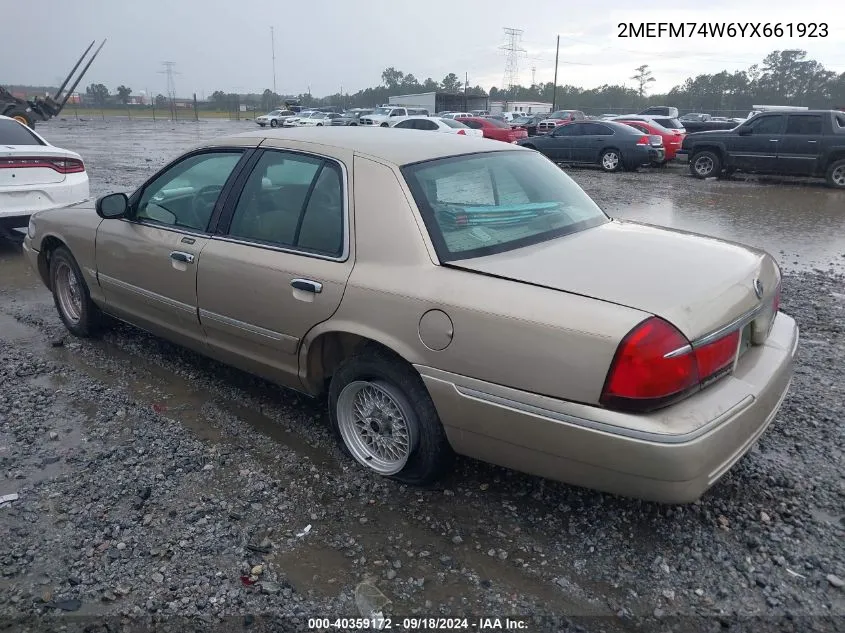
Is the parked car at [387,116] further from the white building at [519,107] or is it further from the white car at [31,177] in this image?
the white building at [519,107]

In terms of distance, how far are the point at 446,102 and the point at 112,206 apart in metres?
58.6

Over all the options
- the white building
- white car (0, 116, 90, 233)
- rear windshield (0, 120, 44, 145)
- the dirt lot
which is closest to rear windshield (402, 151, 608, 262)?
the dirt lot

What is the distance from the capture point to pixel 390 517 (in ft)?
9.75

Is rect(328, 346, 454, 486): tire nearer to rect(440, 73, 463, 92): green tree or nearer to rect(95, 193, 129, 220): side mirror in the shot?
rect(95, 193, 129, 220): side mirror

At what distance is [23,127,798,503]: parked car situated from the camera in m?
2.40

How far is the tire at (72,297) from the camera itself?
4.93 metres

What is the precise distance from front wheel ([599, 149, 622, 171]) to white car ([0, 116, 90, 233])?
14.0 metres

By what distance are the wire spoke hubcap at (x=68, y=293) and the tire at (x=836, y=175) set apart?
15192mm

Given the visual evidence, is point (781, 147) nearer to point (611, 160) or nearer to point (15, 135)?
point (611, 160)

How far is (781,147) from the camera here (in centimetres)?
1498

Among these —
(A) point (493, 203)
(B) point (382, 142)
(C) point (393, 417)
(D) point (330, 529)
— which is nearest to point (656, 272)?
(A) point (493, 203)

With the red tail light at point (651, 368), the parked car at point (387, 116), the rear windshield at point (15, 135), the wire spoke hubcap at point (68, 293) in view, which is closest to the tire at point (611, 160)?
the parked car at point (387, 116)

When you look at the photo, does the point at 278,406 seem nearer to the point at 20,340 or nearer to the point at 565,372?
the point at 565,372

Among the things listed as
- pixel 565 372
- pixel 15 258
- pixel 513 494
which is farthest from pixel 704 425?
pixel 15 258
